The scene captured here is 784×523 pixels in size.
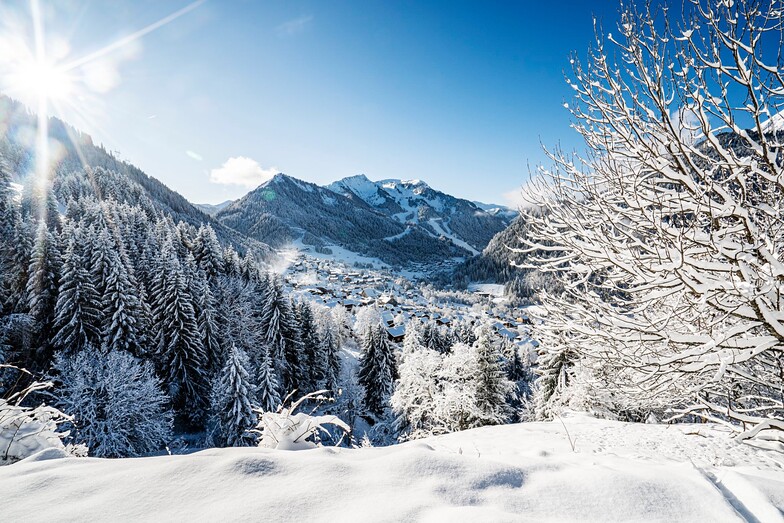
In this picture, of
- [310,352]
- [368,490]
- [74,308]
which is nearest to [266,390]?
[310,352]

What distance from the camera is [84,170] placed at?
84.3 meters

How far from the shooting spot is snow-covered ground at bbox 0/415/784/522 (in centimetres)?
198

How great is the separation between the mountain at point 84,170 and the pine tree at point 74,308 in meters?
47.3

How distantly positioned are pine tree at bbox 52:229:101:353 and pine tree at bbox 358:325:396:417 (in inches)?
770

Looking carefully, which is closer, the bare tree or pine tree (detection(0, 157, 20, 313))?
the bare tree

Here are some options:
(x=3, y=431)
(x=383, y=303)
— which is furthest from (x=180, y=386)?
(x=383, y=303)

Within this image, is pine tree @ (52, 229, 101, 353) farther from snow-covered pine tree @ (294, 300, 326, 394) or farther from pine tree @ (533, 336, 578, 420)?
pine tree @ (533, 336, 578, 420)

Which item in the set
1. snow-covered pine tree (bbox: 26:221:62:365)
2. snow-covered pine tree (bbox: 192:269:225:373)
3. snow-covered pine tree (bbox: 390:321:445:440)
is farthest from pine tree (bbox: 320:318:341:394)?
snow-covered pine tree (bbox: 26:221:62:365)

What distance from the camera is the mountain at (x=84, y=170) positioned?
72.2 m

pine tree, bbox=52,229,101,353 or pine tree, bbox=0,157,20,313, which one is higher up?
pine tree, bbox=0,157,20,313

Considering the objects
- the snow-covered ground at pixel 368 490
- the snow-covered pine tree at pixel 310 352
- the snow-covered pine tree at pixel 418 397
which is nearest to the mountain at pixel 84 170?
the snow-covered pine tree at pixel 310 352

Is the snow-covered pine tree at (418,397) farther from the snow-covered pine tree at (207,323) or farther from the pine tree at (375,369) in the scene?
the snow-covered pine tree at (207,323)

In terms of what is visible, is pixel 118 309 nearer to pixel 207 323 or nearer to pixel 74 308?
pixel 74 308

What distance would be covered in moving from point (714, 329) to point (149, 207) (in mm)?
97053
